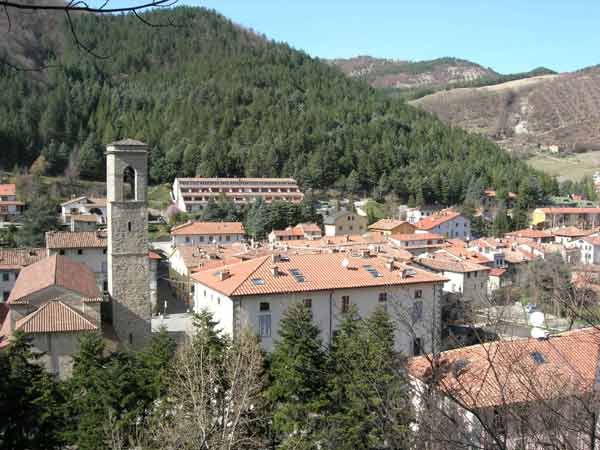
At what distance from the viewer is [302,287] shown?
68.4 feet

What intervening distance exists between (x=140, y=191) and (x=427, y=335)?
38.8 feet

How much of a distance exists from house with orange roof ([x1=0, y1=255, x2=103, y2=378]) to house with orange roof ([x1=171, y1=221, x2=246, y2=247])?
857 inches

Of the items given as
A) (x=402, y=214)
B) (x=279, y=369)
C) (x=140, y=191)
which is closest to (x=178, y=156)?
(x=402, y=214)

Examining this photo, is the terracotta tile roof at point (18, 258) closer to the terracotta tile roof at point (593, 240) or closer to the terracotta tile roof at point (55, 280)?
the terracotta tile roof at point (55, 280)

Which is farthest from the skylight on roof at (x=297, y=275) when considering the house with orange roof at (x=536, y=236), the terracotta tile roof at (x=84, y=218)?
the house with orange roof at (x=536, y=236)

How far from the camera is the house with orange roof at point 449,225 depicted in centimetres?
5491

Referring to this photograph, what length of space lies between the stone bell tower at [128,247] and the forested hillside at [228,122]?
39.8 meters

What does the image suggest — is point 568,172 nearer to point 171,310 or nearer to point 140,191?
point 171,310

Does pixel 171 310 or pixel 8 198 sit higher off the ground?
pixel 8 198

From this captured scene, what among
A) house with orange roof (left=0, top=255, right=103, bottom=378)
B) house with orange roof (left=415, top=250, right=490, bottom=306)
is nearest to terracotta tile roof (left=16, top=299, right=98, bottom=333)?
house with orange roof (left=0, top=255, right=103, bottom=378)

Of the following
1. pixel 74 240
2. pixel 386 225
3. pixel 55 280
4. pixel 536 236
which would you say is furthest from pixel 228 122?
pixel 55 280

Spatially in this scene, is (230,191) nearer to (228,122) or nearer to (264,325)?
(228,122)

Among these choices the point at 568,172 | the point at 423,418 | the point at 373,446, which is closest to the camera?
the point at 423,418

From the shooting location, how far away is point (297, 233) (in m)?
49.6
